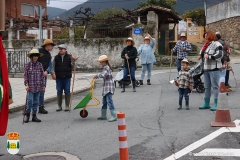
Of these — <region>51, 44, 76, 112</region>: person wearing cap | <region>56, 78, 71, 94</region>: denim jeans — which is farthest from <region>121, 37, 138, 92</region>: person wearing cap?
<region>56, 78, 71, 94</region>: denim jeans

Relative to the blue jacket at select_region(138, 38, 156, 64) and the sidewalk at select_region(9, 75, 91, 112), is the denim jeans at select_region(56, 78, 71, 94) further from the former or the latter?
the blue jacket at select_region(138, 38, 156, 64)

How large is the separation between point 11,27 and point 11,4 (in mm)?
13474

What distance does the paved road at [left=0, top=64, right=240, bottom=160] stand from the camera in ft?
22.7

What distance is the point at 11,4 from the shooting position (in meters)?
40.2

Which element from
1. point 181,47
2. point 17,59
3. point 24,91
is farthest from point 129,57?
point 17,59

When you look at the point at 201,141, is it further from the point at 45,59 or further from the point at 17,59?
the point at 17,59

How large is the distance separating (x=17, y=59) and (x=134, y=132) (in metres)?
13.7

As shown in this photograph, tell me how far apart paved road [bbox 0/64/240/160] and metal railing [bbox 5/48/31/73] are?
9093 millimetres

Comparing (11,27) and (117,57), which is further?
(11,27)

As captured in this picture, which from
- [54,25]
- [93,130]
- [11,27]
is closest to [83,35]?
[54,25]

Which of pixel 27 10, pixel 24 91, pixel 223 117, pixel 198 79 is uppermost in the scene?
pixel 27 10

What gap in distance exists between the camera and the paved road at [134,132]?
272 inches

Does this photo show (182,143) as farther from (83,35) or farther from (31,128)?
(83,35)

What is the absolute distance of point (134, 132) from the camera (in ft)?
26.8
